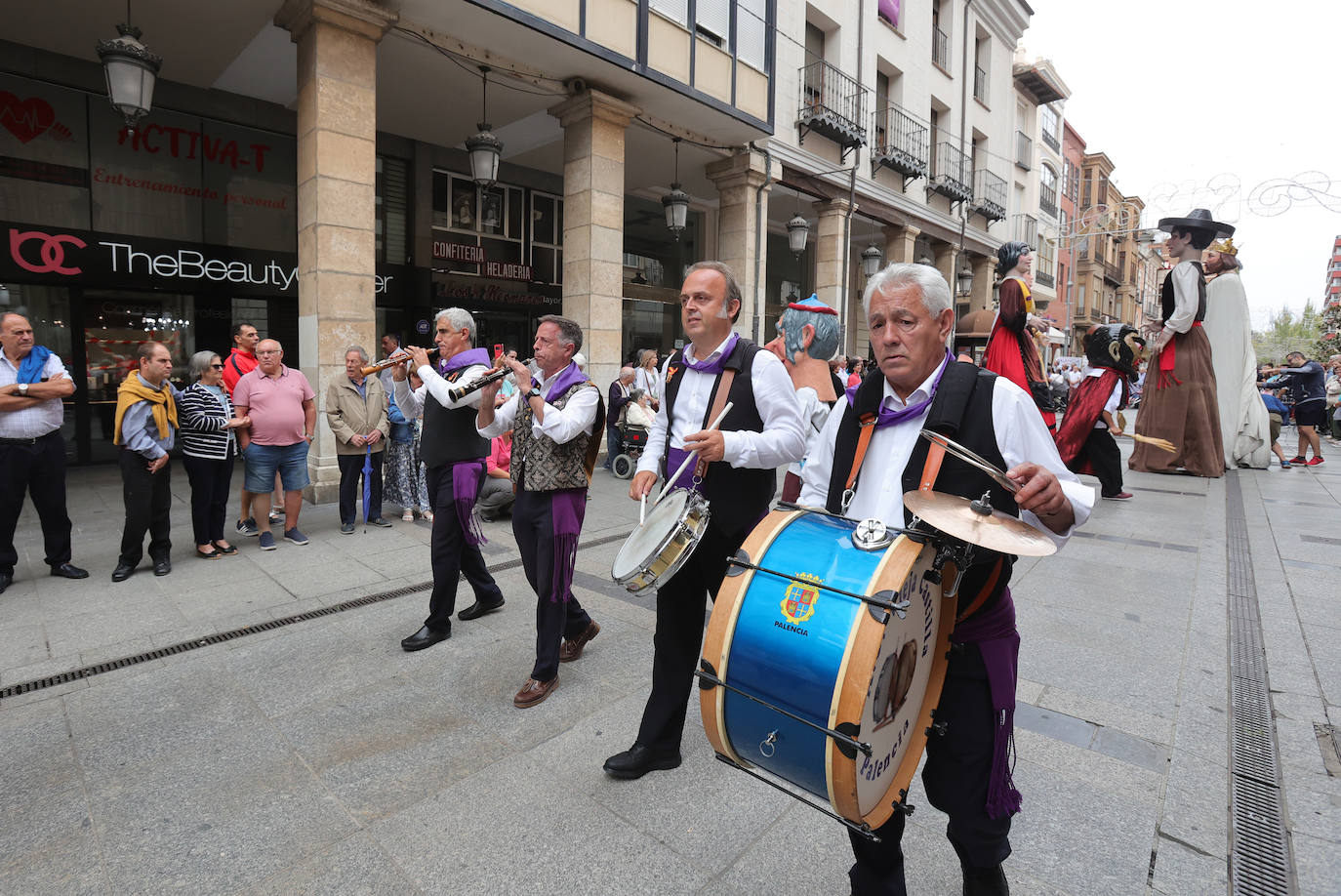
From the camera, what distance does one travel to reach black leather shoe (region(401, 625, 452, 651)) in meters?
3.97

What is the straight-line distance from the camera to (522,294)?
1368 centimetres

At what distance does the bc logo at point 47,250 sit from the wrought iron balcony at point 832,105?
12.3 metres

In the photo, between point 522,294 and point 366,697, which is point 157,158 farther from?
point 366,697

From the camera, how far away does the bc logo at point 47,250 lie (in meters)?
8.73

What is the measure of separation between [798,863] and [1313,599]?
477cm

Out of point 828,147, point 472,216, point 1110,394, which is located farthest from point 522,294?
point 1110,394

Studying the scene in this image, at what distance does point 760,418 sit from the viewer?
2.79 metres

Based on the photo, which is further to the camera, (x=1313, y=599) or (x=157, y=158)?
(x=157, y=158)

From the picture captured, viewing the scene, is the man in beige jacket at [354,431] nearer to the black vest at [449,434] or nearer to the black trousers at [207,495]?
the black trousers at [207,495]

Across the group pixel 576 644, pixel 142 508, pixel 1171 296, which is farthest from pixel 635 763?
pixel 1171 296

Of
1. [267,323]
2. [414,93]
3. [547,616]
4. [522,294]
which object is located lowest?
[547,616]

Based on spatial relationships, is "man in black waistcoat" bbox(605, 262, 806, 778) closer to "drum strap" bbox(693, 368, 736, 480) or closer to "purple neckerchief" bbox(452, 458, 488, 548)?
"drum strap" bbox(693, 368, 736, 480)

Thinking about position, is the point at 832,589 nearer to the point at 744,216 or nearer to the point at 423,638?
the point at 423,638

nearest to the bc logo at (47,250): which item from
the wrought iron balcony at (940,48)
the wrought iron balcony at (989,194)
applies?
the wrought iron balcony at (940,48)
